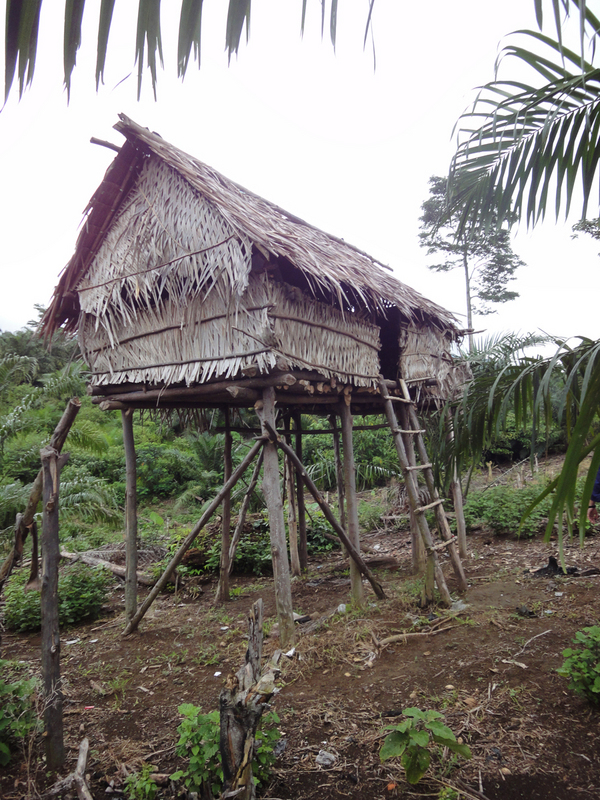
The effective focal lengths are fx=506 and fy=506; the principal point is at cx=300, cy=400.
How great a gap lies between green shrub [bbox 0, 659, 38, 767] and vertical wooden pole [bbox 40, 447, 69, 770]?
0.15 meters

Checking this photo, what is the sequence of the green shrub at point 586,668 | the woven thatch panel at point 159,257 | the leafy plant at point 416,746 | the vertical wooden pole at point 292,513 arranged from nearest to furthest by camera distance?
the leafy plant at point 416,746 → the green shrub at point 586,668 → the woven thatch panel at point 159,257 → the vertical wooden pole at point 292,513

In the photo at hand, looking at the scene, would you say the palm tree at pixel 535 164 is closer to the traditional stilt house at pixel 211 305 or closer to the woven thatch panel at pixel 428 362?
the traditional stilt house at pixel 211 305

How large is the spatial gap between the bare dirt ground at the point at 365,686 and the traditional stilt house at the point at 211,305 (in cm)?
62

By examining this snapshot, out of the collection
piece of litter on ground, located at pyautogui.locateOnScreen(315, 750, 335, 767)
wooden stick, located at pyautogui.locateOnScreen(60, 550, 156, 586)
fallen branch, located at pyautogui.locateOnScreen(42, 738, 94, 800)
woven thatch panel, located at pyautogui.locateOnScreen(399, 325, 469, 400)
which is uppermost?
woven thatch panel, located at pyautogui.locateOnScreen(399, 325, 469, 400)

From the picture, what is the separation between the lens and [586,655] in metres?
3.09

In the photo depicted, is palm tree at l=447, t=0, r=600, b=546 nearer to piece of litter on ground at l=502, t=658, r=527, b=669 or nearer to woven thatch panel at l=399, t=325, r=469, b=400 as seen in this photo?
piece of litter on ground at l=502, t=658, r=527, b=669

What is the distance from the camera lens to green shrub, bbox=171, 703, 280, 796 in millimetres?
2428

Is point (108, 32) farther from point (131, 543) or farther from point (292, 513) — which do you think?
point (292, 513)

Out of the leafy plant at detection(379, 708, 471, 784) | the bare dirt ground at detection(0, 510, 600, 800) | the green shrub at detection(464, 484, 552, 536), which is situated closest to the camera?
the leafy plant at detection(379, 708, 471, 784)

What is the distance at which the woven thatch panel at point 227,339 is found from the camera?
15.0 feet

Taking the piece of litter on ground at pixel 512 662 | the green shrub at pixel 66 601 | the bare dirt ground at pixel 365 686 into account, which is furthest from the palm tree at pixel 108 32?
the green shrub at pixel 66 601

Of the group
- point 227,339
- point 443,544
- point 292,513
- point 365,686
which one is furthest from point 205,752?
point 292,513

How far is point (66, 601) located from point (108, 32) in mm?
6623

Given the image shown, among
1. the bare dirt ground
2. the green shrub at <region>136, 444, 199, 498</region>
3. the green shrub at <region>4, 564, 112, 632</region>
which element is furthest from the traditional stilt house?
the green shrub at <region>136, 444, 199, 498</region>
